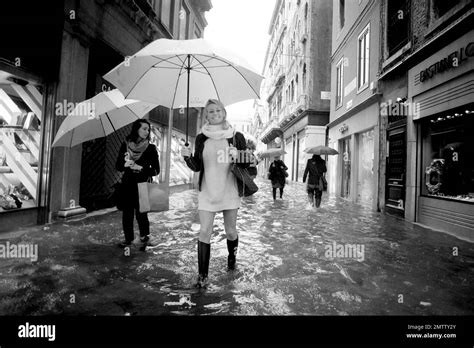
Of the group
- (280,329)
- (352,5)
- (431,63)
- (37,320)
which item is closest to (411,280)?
(280,329)

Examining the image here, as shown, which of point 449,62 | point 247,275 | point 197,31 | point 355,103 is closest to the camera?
point 247,275

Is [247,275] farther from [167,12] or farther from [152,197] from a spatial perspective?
[167,12]

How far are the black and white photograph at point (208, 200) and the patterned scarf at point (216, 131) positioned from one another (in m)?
0.02

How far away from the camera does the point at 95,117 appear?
4.80 m

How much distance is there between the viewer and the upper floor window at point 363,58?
13.1 meters

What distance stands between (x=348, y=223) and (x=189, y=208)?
4.70 meters

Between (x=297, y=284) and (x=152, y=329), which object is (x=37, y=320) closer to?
(x=152, y=329)

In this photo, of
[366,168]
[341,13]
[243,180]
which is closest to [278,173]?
[366,168]

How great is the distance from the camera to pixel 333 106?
18.5 meters

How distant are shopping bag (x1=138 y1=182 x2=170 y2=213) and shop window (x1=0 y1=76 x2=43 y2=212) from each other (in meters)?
3.42

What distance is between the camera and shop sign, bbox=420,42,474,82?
6488mm

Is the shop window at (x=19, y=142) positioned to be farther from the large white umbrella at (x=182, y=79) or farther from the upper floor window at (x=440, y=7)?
the upper floor window at (x=440, y=7)

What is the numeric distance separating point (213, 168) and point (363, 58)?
1288 cm

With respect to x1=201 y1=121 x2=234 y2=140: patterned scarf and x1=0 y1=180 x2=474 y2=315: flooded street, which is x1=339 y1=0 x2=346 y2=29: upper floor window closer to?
x1=0 y1=180 x2=474 y2=315: flooded street
